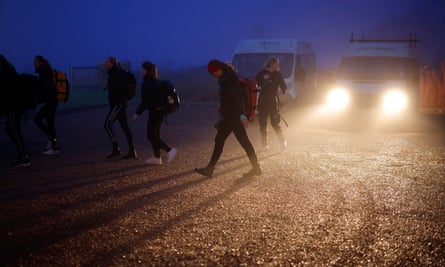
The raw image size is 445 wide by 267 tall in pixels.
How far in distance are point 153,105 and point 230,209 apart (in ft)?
9.47

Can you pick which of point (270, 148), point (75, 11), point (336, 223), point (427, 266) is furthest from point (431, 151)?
point (75, 11)

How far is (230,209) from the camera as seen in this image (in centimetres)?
526

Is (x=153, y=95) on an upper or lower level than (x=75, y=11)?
lower

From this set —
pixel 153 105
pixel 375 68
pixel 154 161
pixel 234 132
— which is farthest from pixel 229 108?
pixel 375 68

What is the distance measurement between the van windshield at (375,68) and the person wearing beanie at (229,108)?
30.7ft

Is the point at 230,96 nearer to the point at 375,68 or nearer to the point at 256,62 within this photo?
the point at 375,68

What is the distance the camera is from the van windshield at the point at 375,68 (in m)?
14.6

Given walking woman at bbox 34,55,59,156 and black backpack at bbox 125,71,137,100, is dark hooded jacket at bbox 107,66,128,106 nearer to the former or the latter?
black backpack at bbox 125,71,137,100

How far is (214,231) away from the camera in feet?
14.9

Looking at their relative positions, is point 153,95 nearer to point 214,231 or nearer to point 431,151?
point 214,231

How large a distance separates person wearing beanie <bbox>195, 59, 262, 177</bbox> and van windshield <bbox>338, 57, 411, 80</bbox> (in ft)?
30.7

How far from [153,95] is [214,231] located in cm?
349

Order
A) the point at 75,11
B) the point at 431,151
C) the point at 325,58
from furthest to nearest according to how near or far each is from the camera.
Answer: the point at 75,11
the point at 325,58
the point at 431,151

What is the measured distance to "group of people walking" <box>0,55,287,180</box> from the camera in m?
6.59
